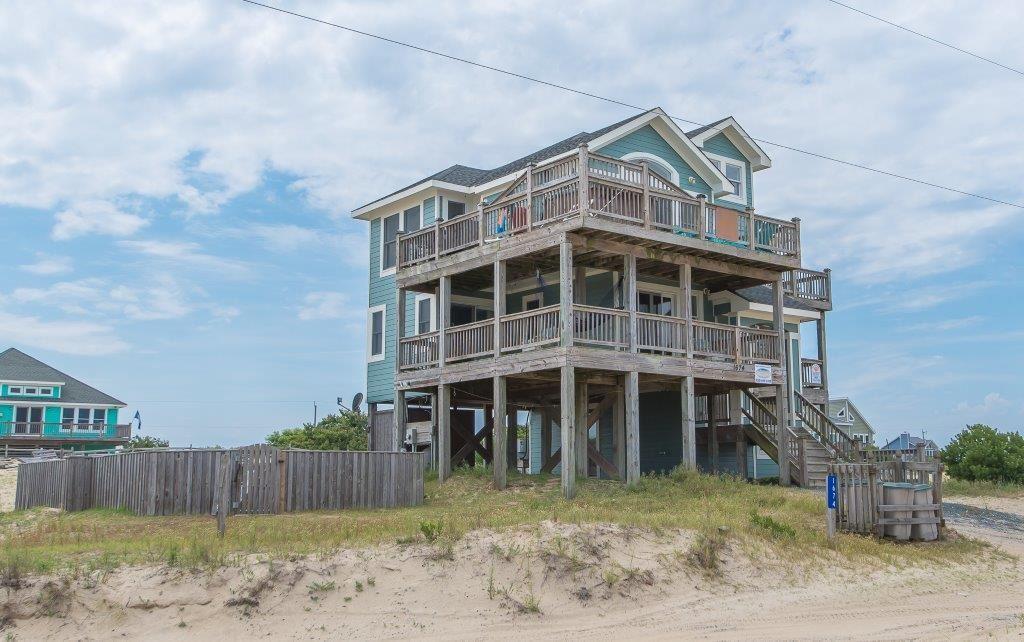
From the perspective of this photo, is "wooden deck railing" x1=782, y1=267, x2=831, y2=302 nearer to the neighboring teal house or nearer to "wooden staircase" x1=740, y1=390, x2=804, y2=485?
"wooden staircase" x1=740, y1=390, x2=804, y2=485

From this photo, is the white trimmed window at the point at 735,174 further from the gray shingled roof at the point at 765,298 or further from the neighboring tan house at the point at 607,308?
A: the gray shingled roof at the point at 765,298

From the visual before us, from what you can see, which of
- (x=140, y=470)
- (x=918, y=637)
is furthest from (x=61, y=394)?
(x=918, y=637)

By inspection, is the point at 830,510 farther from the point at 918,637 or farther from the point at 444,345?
the point at 444,345

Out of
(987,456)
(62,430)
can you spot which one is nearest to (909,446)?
(987,456)

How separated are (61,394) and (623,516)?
185 feet

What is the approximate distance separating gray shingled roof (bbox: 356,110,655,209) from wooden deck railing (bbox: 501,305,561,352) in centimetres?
611

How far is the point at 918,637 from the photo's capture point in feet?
38.7

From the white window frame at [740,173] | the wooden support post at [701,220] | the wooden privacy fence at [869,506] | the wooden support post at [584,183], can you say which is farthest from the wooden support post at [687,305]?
the white window frame at [740,173]

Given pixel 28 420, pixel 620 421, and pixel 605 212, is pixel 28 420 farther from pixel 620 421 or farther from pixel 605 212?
pixel 605 212

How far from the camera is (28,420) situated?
6141 centimetres

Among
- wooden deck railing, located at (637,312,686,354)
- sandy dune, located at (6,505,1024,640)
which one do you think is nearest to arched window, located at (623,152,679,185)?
wooden deck railing, located at (637,312,686,354)

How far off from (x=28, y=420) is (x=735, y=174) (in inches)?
1941

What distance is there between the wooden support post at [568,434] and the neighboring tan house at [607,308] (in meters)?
0.07

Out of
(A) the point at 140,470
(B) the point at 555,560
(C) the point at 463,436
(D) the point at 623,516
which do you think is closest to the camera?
(B) the point at 555,560
